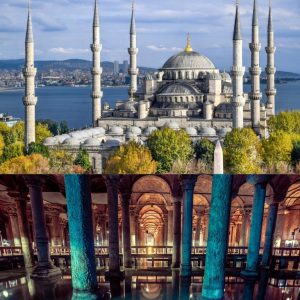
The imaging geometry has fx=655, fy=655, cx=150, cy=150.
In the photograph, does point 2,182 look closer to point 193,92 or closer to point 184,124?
point 184,124

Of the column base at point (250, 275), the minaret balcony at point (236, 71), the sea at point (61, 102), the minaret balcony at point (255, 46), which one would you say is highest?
the minaret balcony at point (255, 46)

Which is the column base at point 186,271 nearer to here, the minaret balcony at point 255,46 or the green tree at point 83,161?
the green tree at point 83,161

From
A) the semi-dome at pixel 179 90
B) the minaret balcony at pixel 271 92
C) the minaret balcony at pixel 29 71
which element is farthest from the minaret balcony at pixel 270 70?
the minaret balcony at pixel 29 71

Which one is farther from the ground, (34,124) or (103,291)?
(34,124)

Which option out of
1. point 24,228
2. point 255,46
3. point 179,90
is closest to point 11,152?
point 24,228

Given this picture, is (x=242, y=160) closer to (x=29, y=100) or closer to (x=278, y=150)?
(x=278, y=150)

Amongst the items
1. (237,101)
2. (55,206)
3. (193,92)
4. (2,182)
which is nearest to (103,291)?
(55,206)

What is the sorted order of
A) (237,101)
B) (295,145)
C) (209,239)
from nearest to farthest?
1. (209,239)
2. (295,145)
3. (237,101)
